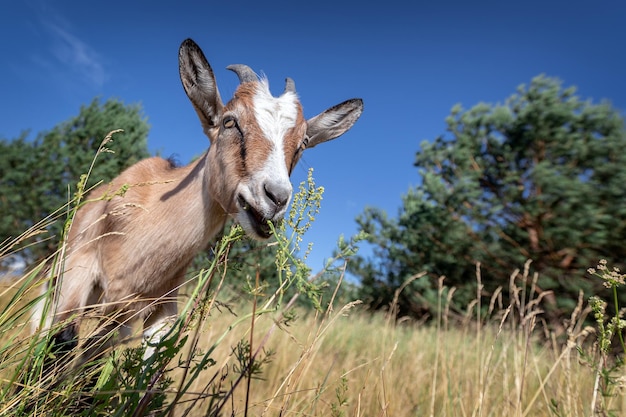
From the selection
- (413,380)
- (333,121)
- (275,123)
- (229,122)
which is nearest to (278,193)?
(275,123)

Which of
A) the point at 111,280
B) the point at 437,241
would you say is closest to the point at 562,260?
the point at 437,241

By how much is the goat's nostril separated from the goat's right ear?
1097 mm

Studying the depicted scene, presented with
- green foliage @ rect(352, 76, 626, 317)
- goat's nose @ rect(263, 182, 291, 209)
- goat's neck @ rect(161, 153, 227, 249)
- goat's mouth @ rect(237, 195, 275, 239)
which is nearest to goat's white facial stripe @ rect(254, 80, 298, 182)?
goat's nose @ rect(263, 182, 291, 209)

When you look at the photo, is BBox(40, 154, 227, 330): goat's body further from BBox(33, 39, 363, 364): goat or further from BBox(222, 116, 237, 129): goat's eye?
BBox(222, 116, 237, 129): goat's eye

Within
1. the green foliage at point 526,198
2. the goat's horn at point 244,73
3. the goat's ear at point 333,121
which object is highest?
the green foliage at point 526,198

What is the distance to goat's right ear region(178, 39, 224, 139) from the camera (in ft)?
8.72

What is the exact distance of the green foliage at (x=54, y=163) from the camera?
497 inches

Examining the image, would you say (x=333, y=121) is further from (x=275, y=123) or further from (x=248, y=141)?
(x=248, y=141)

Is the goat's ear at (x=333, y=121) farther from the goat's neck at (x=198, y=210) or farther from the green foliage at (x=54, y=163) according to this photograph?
the green foliage at (x=54, y=163)

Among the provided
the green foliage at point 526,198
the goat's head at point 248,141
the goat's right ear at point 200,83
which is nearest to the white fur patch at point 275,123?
the goat's head at point 248,141

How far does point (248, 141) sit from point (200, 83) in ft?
2.41

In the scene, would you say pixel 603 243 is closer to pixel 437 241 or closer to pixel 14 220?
pixel 437 241

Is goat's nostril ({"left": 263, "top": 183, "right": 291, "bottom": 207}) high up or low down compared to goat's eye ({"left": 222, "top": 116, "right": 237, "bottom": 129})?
down

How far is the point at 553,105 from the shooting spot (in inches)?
411
